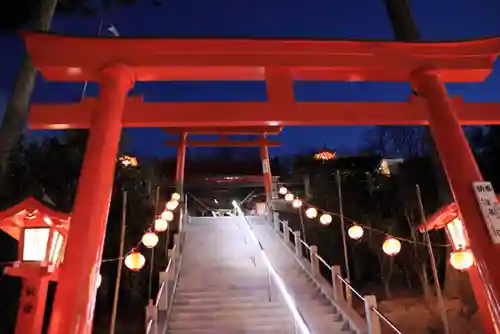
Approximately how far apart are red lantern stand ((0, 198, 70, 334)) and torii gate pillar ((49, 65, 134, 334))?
1.84 meters

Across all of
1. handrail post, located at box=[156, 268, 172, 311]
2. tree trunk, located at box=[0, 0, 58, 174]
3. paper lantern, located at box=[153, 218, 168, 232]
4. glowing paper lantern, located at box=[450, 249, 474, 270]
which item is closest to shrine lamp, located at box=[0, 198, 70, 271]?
handrail post, located at box=[156, 268, 172, 311]

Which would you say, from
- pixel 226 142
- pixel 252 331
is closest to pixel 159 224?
pixel 252 331

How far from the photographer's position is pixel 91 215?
4.19 m

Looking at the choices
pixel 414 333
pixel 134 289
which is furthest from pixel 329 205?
pixel 134 289

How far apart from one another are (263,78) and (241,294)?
6.47 meters

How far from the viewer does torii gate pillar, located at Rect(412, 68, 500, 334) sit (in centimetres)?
415

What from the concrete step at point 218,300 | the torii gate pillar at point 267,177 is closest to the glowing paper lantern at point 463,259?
the concrete step at point 218,300

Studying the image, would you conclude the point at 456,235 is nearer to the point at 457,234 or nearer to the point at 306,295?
the point at 457,234

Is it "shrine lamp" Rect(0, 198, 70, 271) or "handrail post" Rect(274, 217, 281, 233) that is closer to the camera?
"shrine lamp" Rect(0, 198, 70, 271)

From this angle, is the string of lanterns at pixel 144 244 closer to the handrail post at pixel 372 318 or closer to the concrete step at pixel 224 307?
the concrete step at pixel 224 307

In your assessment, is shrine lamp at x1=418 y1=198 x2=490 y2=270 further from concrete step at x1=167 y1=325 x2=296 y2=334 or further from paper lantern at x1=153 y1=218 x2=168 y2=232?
paper lantern at x1=153 y1=218 x2=168 y2=232

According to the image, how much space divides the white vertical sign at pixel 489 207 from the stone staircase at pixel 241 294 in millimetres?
→ 4886

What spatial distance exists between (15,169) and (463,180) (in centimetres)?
1520

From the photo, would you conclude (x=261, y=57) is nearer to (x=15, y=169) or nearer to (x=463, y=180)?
(x=463, y=180)
